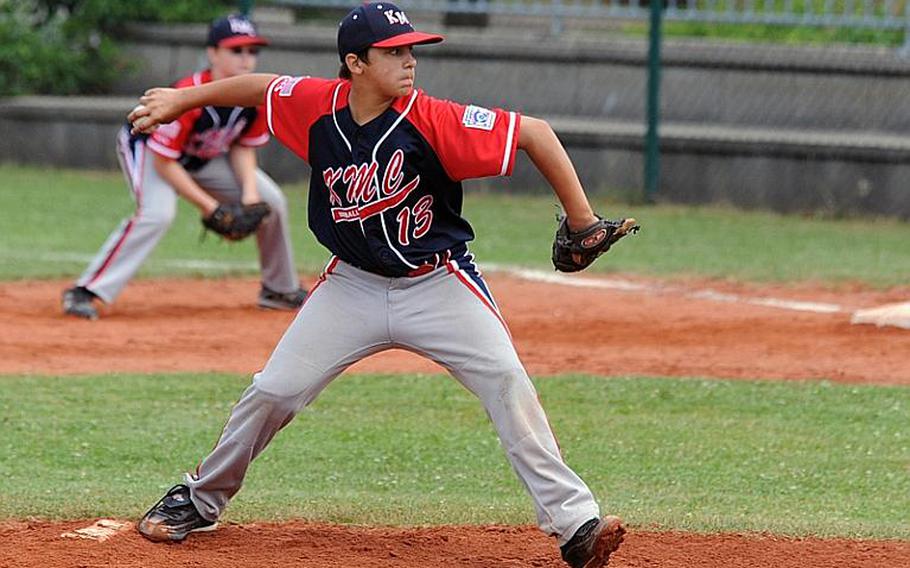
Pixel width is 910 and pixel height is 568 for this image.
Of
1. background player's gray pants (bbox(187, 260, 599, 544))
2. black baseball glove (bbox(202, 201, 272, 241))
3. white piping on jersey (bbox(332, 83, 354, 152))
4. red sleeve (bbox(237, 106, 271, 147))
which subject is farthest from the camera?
red sleeve (bbox(237, 106, 271, 147))

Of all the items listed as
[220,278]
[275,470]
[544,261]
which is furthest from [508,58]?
[275,470]

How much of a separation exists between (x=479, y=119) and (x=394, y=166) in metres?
0.29

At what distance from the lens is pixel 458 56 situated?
15117 millimetres

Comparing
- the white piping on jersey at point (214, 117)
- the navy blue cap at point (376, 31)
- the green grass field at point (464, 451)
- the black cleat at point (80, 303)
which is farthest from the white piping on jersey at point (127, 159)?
the navy blue cap at point (376, 31)

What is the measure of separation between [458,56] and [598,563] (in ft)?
35.9

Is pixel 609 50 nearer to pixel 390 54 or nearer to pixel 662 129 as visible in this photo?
pixel 662 129

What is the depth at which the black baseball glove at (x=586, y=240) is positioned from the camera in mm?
4586

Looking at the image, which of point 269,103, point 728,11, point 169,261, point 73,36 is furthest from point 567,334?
point 73,36

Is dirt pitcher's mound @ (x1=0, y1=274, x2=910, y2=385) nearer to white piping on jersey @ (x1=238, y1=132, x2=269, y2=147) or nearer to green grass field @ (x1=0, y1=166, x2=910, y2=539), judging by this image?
green grass field @ (x1=0, y1=166, x2=910, y2=539)

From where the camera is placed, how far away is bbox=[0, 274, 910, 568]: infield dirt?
4.88 m

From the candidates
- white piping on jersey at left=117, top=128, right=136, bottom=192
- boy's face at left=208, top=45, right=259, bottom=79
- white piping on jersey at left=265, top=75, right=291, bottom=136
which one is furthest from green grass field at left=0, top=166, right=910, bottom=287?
white piping on jersey at left=265, top=75, right=291, bottom=136

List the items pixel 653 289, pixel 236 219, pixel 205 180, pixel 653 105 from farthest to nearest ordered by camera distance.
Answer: pixel 653 105, pixel 653 289, pixel 205 180, pixel 236 219

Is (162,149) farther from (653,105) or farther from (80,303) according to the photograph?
(653,105)

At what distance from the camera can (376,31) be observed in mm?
4688
